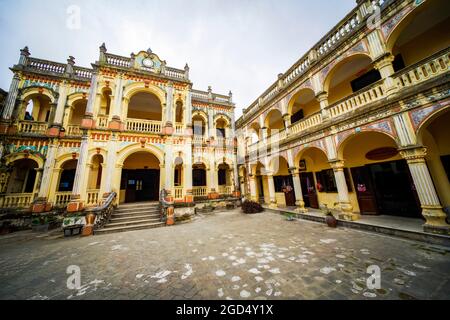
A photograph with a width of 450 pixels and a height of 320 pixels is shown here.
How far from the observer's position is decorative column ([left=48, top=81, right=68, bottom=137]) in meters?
10.9

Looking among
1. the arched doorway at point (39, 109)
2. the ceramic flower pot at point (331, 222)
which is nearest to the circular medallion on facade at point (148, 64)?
the arched doorway at point (39, 109)

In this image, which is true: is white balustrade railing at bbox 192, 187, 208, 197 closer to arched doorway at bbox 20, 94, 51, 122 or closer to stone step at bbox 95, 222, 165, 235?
stone step at bbox 95, 222, 165, 235

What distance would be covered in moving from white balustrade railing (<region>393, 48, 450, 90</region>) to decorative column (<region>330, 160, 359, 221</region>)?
11.8ft

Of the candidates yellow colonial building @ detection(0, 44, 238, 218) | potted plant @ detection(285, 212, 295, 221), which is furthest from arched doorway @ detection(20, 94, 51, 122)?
potted plant @ detection(285, 212, 295, 221)

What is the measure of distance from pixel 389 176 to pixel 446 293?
671cm

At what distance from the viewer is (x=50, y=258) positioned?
16.0 ft

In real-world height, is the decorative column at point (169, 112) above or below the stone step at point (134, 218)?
above

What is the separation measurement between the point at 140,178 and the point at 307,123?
13.4 m

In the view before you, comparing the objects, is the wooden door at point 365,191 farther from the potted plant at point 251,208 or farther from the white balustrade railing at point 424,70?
the potted plant at point 251,208

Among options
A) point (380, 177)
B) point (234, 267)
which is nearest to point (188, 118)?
point (234, 267)

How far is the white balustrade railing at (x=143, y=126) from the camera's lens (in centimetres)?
1094

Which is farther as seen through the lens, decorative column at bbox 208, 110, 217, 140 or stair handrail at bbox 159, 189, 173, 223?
decorative column at bbox 208, 110, 217, 140

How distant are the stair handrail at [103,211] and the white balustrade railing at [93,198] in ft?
2.96

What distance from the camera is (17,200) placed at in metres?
9.80
